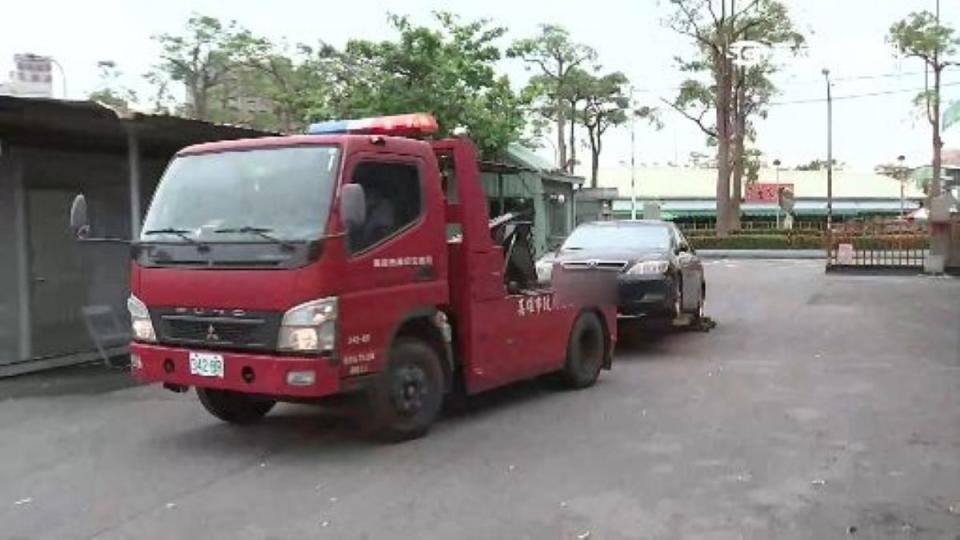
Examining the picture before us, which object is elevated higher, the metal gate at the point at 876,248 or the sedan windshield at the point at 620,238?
the sedan windshield at the point at 620,238

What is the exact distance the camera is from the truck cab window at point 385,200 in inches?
299

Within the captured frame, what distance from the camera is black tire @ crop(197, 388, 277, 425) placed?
28.2 ft

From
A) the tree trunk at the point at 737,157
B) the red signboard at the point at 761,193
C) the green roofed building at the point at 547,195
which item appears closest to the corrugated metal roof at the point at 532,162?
the green roofed building at the point at 547,195

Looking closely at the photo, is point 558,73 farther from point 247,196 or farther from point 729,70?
point 247,196

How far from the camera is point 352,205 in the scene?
719 cm

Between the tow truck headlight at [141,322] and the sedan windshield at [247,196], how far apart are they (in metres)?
0.49

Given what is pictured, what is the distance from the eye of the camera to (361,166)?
7660 mm

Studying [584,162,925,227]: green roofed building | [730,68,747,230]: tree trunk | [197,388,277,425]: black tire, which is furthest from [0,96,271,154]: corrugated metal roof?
[584,162,925,227]: green roofed building

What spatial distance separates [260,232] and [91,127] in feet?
16.9

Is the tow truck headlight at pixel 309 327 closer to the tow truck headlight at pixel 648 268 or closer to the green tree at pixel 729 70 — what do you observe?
the tow truck headlight at pixel 648 268

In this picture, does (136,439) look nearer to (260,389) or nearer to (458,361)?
(260,389)

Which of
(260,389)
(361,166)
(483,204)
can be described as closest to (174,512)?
(260,389)

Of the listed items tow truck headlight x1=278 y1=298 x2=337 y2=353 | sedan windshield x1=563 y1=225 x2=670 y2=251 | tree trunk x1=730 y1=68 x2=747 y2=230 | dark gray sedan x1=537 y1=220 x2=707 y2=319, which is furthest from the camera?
tree trunk x1=730 y1=68 x2=747 y2=230

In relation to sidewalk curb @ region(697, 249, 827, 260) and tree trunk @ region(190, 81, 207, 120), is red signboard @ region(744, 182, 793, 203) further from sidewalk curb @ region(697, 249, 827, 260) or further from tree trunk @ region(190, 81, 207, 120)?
tree trunk @ region(190, 81, 207, 120)
